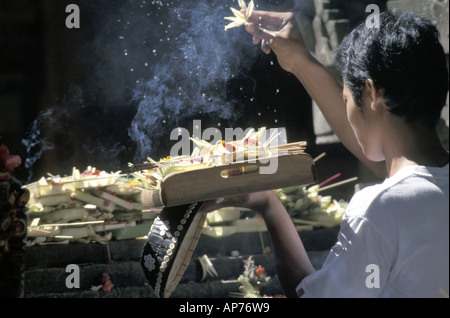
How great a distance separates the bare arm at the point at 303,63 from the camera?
8.32 feet

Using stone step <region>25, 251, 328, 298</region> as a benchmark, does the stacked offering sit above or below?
above

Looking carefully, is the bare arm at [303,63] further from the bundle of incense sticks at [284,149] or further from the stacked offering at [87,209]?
the stacked offering at [87,209]

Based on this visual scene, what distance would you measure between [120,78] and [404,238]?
221 centimetres

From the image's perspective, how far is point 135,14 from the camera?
3.15 m

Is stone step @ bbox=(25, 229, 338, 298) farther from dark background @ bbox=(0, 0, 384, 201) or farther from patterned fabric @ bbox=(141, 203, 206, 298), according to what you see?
patterned fabric @ bbox=(141, 203, 206, 298)

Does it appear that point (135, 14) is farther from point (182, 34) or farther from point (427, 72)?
point (427, 72)

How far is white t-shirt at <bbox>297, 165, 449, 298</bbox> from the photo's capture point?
5.98 ft

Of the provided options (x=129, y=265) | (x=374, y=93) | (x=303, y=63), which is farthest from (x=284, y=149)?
(x=129, y=265)

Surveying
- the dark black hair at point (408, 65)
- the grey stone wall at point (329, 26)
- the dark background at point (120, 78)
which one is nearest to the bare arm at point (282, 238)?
the dark black hair at point (408, 65)

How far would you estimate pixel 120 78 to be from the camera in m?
3.44

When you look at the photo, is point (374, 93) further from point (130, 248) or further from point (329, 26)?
point (329, 26)

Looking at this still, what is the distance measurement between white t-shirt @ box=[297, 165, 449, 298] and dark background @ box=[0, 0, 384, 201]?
1.69 meters

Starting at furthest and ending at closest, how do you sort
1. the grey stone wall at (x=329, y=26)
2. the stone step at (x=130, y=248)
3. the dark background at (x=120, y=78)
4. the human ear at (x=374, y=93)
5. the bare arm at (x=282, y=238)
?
the grey stone wall at (x=329, y=26) → the stone step at (x=130, y=248) → the dark background at (x=120, y=78) → the bare arm at (x=282, y=238) → the human ear at (x=374, y=93)

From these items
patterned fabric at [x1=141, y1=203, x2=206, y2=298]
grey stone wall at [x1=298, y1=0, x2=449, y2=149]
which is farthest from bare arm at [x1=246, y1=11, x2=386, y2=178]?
grey stone wall at [x1=298, y1=0, x2=449, y2=149]
